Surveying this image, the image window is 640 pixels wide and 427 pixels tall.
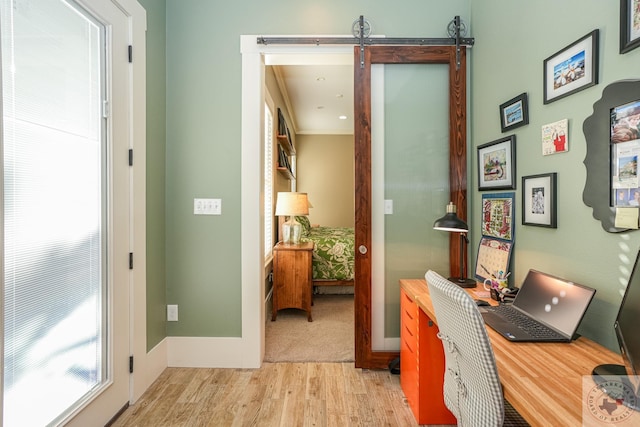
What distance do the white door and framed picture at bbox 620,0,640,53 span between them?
2.31 meters

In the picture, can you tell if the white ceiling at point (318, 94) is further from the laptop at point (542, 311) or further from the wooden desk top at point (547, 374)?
the wooden desk top at point (547, 374)

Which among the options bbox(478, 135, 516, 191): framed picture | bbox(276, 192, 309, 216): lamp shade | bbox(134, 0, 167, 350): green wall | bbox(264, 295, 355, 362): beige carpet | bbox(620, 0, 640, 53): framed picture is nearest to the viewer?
bbox(620, 0, 640, 53): framed picture

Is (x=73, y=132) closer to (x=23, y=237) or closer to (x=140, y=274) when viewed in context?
(x=23, y=237)

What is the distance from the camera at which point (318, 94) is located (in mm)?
4867

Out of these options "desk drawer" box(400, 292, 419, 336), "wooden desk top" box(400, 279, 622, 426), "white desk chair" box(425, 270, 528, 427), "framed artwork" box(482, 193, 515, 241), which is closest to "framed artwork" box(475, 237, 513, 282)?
"framed artwork" box(482, 193, 515, 241)

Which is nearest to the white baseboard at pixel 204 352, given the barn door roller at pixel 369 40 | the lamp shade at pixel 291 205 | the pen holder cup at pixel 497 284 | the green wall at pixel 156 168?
the green wall at pixel 156 168

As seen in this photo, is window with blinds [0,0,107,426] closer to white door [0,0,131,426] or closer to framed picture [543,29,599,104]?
white door [0,0,131,426]

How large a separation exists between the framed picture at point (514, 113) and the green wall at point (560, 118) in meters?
0.03

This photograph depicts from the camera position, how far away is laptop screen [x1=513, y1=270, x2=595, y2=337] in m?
1.18

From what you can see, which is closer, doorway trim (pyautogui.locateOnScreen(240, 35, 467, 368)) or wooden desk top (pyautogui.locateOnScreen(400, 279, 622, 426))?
wooden desk top (pyautogui.locateOnScreen(400, 279, 622, 426))

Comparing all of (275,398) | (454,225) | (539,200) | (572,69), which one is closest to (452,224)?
(454,225)

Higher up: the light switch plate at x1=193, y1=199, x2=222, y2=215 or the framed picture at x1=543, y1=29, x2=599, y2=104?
the framed picture at x1=543, y1=29, x2=599, y2=104

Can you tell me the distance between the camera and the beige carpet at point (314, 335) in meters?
2.53

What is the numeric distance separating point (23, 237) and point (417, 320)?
1.89m
